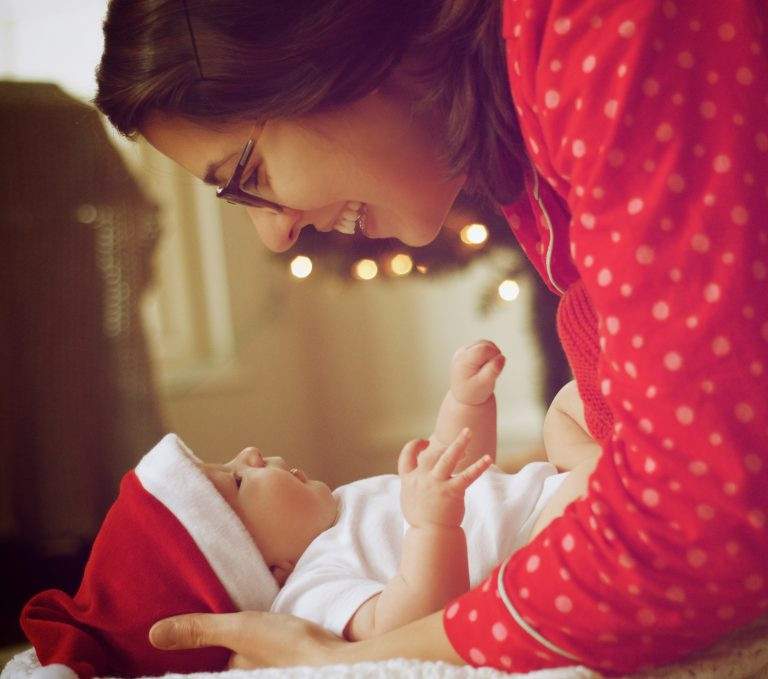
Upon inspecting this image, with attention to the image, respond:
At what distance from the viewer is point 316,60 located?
2.21ft

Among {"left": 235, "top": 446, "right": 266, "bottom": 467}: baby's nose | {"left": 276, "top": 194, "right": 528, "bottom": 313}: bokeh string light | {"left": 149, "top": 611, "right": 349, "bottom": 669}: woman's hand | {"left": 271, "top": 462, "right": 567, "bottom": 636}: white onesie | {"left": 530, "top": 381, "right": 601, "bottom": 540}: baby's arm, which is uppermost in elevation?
{"left": 276, "top": 194, "right": 528, "bottom": 313}: bokeh string light

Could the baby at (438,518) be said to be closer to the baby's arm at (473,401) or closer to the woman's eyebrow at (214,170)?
the baby's arm at (473,401)

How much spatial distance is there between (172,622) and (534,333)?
0.57 meters

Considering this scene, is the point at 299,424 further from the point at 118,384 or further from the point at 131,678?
the point at 131,678

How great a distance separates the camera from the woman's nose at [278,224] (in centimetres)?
81

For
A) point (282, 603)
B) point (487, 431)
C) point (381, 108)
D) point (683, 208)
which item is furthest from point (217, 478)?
point (683, 208)

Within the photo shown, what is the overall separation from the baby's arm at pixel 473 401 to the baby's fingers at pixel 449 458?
25cm

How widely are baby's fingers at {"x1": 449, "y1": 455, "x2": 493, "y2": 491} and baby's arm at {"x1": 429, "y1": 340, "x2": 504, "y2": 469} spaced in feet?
0.83

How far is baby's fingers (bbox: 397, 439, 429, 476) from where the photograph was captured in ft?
2.47

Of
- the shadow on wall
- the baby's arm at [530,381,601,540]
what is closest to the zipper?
the baby's arm at [530,381,601,540]

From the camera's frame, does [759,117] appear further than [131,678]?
No

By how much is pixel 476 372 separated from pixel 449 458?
27cm

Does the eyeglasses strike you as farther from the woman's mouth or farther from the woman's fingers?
the woman's fingers

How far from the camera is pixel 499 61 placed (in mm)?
667
